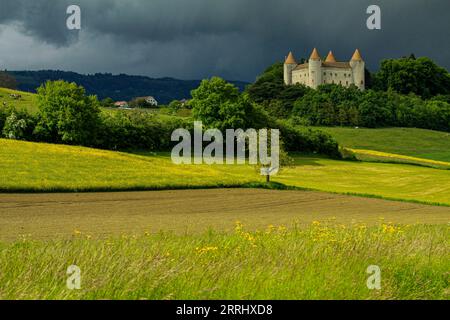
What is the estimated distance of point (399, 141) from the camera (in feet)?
422

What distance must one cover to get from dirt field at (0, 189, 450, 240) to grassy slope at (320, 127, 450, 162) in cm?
7433

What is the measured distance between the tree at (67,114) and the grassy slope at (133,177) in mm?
16772

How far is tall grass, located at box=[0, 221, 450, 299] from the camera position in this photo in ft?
26.8

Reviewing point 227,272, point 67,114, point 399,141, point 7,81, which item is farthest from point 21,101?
point 227,272

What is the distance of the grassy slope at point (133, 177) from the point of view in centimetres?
4175

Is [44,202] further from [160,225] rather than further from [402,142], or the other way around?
[402,142]

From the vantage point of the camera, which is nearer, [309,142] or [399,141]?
[309,142]

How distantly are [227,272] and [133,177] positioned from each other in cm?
3869

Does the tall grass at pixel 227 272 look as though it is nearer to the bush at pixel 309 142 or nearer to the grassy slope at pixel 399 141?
the bush at pixel 309 142

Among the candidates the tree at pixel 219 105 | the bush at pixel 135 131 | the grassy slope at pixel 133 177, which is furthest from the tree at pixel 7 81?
the grassy slope at pixel 133 177

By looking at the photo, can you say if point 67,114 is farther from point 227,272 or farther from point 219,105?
point 227,272

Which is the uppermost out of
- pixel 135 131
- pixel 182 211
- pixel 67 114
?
pixel 67 114

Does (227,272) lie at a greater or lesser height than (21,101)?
lesser
